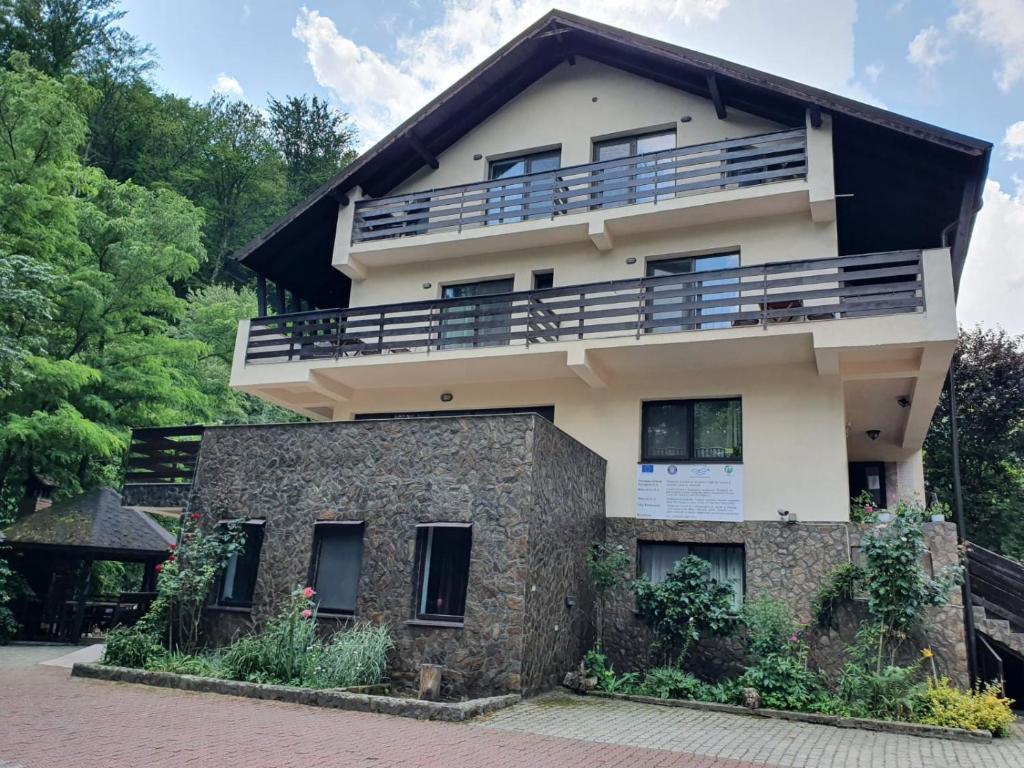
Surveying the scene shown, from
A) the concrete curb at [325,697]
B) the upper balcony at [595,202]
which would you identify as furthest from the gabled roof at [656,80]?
the concrete curb at [325,697]

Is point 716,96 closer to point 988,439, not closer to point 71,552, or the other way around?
point 988,439

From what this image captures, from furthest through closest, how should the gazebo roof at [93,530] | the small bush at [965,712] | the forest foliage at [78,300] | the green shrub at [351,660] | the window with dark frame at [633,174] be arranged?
1. the forest foliage at [78,300]
2. the gazebo roof at [93,530]
3. the window with dark frame at [633,174]
4. the green shrub at [351,660]
5. the small bush at [965,712]

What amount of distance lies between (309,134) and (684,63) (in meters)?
30.9

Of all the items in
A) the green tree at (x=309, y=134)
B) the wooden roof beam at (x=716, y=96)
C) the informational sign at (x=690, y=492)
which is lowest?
the informational sign at (x=690, y=492)

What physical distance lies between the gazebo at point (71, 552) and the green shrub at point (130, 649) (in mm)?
6840

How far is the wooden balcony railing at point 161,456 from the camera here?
16.8 meters

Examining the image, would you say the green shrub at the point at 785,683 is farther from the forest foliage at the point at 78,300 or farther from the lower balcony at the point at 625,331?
the forest foliage at the point at 78,300

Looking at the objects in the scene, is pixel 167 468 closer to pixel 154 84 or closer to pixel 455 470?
pixel 455 470

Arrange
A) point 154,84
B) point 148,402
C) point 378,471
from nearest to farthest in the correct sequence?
point 378,471, point 148,402, point 154,84

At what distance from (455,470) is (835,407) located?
6.75 m

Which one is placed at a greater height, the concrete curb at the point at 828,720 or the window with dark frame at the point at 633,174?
the window with dark frame at the point at 633,174

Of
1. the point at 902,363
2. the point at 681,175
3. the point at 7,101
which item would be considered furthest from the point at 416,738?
the point at 7,101

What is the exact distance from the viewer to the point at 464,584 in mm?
11258

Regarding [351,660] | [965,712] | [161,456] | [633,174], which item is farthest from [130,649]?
[633,174]
